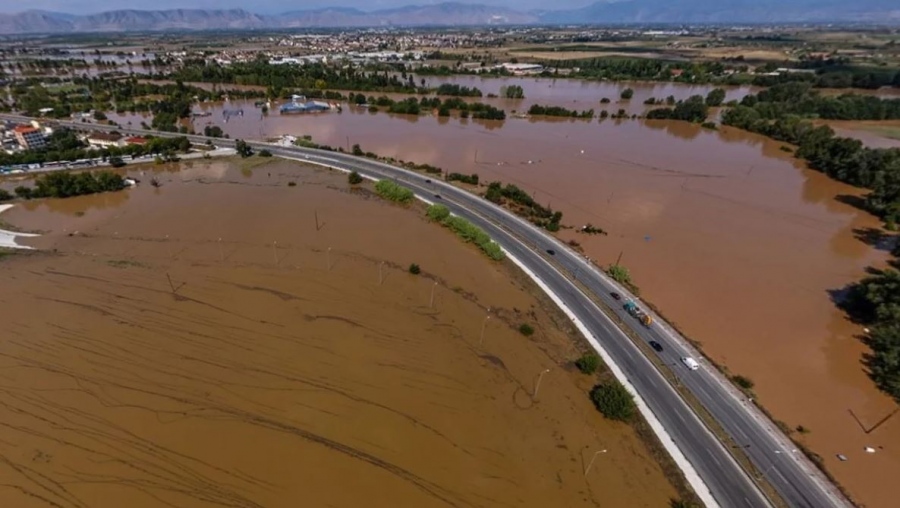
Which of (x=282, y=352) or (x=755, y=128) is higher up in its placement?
(x=755, y=128)

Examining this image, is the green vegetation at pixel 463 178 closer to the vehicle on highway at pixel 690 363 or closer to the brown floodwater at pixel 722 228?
the brown floodwater at pixel 722 228

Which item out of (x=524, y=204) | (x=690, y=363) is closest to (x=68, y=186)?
(x=524, y=204)

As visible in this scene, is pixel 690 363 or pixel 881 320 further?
pixel 881 320

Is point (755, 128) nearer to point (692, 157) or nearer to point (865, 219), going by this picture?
point (692, 157)

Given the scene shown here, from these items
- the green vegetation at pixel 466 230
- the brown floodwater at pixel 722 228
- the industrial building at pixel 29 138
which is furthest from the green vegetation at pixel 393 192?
the industrial building at pixel 29 138

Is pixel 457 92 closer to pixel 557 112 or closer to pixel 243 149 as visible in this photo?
pixel 557 112

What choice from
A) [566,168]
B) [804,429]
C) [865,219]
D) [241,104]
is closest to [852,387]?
[804,429]

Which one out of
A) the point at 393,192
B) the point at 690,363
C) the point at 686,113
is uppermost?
the point at 686,113
